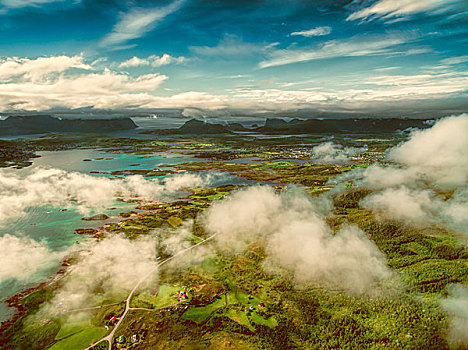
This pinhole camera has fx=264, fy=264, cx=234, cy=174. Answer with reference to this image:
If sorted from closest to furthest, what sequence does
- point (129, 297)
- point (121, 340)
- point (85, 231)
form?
point (121, 340) < point (129, 297) < point (85, 231)

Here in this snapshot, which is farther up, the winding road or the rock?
the rock

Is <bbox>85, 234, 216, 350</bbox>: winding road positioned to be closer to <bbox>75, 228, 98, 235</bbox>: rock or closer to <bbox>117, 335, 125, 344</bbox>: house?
<bbox>117, 335, 125, 344</bbox>: house

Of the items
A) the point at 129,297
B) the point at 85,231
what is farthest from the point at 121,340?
the point at 85,231

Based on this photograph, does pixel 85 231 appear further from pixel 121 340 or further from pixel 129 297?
pixel 121 340

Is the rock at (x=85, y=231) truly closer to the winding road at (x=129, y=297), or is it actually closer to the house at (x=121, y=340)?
the winding road at (x=129, y=297)

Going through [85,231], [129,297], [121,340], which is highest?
[85,231]

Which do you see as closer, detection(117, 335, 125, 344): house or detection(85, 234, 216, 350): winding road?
detection(117, 335, 125, 344): house

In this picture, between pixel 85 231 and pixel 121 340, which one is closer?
pixel 121 340

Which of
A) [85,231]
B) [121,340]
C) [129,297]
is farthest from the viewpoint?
[85,231]

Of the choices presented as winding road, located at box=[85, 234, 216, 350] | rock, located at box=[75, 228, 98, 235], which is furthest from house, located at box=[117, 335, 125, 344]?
rock, located at box=[75, 228, 98, 235]

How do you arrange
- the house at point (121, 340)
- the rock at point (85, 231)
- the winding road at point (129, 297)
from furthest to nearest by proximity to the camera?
the rock at point (85, 231), the winding road at point (129, 297), the house at point (121, 340)

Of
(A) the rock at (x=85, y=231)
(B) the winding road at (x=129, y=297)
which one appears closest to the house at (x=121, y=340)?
(B) the winding road at (x=129, y=297)
